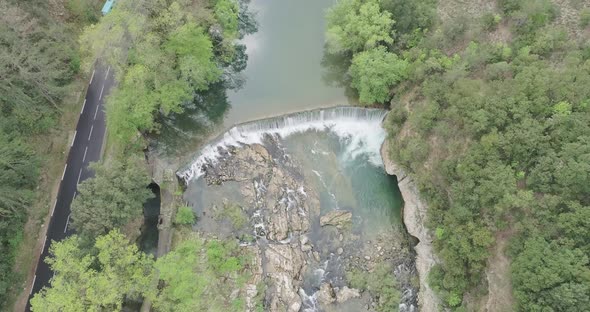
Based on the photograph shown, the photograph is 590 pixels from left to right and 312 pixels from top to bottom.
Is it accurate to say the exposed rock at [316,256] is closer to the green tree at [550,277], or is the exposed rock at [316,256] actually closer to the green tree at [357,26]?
the green tree at [550,277]

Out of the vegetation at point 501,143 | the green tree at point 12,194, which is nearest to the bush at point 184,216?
the green tree at point 12,194

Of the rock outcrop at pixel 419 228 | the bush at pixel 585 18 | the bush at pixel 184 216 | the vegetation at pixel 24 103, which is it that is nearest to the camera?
the vegetation at pixel 24 103

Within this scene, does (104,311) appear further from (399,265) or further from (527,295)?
(527,295)

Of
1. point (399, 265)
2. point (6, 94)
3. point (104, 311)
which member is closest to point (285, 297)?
point (399, 265)

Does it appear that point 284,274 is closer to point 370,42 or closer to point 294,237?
point 294,237

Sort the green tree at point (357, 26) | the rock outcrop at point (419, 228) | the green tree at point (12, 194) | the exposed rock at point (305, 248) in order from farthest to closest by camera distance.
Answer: the green tree at point (357, 26), the exposed rock at point (305, 248), the rock outcrop at point (419, 228), the green tree at point (12, 194)
